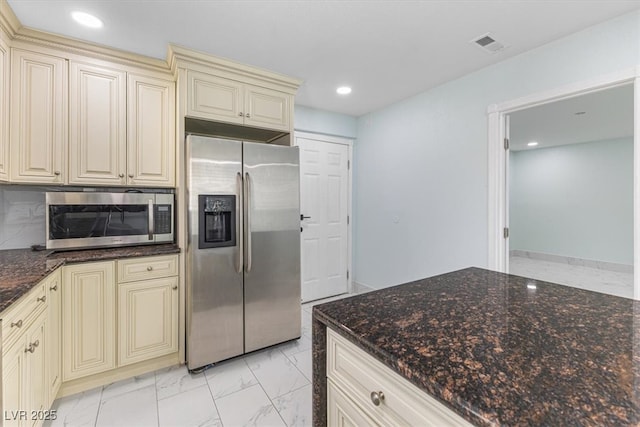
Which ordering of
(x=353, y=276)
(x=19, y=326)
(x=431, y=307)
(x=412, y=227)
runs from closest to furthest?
1. (x=431, y=307)
2. (x=19, y=326)
3. (x=412, y=227)
4. (x=353, y=276)

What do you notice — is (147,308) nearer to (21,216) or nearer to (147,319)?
(147,319)

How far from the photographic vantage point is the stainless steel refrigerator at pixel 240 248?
7.11ft

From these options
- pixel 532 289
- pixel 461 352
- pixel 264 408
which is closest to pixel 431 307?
pixel 461 352

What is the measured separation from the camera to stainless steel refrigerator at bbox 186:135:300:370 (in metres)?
2.17

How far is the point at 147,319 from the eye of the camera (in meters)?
2.15

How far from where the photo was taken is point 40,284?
1502 millimetres

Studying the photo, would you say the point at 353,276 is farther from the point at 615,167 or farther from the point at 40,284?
the point at 615,167

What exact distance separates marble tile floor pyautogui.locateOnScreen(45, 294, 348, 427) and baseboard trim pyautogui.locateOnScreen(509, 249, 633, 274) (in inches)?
256

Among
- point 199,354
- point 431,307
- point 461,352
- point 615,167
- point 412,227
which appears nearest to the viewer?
point 461,352

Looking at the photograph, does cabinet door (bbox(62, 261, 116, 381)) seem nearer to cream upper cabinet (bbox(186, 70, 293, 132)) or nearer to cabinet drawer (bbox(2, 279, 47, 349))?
cabinet drawer (bbox(2, 279, 47, 349))

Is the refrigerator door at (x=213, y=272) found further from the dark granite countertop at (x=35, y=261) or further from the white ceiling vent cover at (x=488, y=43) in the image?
the white ceiling vent cover at (x=488, y=43)

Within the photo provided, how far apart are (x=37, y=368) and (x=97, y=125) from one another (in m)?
1.58

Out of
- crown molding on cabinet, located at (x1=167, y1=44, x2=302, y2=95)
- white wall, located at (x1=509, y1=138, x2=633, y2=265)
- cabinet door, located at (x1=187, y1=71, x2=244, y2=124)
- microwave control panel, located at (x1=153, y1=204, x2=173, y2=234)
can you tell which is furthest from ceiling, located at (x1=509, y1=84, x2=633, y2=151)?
microwave control panel, located at (x1=153, y1=204, x2=173, y2=234)

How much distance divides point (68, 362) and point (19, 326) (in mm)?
836
